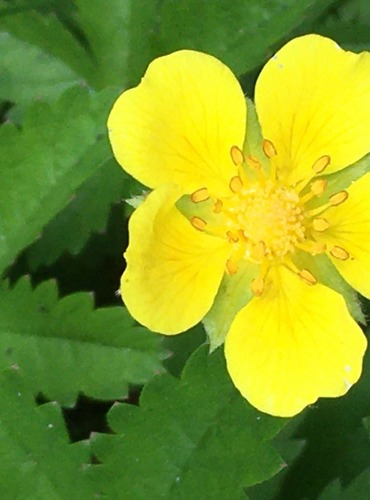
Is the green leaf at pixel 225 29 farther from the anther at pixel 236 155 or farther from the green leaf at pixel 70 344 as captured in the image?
the green leaf at pixel 70 344

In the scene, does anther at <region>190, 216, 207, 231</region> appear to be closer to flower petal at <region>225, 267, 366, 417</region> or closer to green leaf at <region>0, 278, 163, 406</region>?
flower petal at <region>225, 267, 366, 417</region>

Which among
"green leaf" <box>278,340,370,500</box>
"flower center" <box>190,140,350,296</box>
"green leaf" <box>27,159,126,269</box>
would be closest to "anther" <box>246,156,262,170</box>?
"flower center" <box>190,140,350,296</box>

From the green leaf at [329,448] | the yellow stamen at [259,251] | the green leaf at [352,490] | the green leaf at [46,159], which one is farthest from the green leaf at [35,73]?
the green leaf at [352,490]

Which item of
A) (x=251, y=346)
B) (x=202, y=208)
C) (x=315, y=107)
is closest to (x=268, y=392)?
(x=251, y=346)

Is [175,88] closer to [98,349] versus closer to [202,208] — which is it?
[202,208]

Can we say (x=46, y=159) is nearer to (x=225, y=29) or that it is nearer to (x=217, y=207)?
(x=217, y=207)
